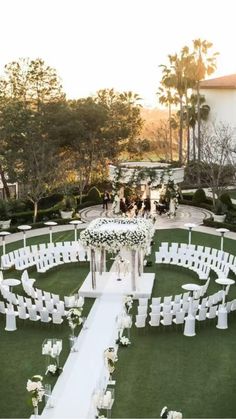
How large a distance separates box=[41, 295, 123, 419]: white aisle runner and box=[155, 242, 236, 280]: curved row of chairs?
5.70 metres

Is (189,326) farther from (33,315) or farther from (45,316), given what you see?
(33,315)

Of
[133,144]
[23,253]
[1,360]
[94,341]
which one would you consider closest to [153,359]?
[94,341]

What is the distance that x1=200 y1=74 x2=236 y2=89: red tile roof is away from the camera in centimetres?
6656

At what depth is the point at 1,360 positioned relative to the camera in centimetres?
1869

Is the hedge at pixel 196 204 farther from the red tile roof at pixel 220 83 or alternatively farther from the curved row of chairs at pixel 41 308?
the curved row of chairs at pixel 41 308

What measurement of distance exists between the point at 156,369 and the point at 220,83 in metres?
55.2

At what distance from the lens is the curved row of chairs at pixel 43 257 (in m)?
28.5

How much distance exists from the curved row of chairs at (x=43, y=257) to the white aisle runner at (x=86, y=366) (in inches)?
237

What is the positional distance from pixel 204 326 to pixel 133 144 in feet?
151

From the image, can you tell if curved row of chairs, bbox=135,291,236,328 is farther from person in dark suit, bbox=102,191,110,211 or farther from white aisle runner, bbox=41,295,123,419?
person in dark suit, bbox=102,191,110,211

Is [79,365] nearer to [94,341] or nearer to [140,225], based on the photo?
[94,341]

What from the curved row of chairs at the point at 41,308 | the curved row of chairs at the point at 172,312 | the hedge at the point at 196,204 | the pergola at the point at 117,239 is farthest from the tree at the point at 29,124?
the curved row of chairs at the point at 172,312

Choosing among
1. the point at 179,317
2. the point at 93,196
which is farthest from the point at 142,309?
the point at 93,196

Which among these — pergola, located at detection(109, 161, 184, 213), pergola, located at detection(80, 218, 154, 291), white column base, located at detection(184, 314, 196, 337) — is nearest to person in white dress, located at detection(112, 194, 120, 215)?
pergola, located at detection(109, 161, 184, 213)
